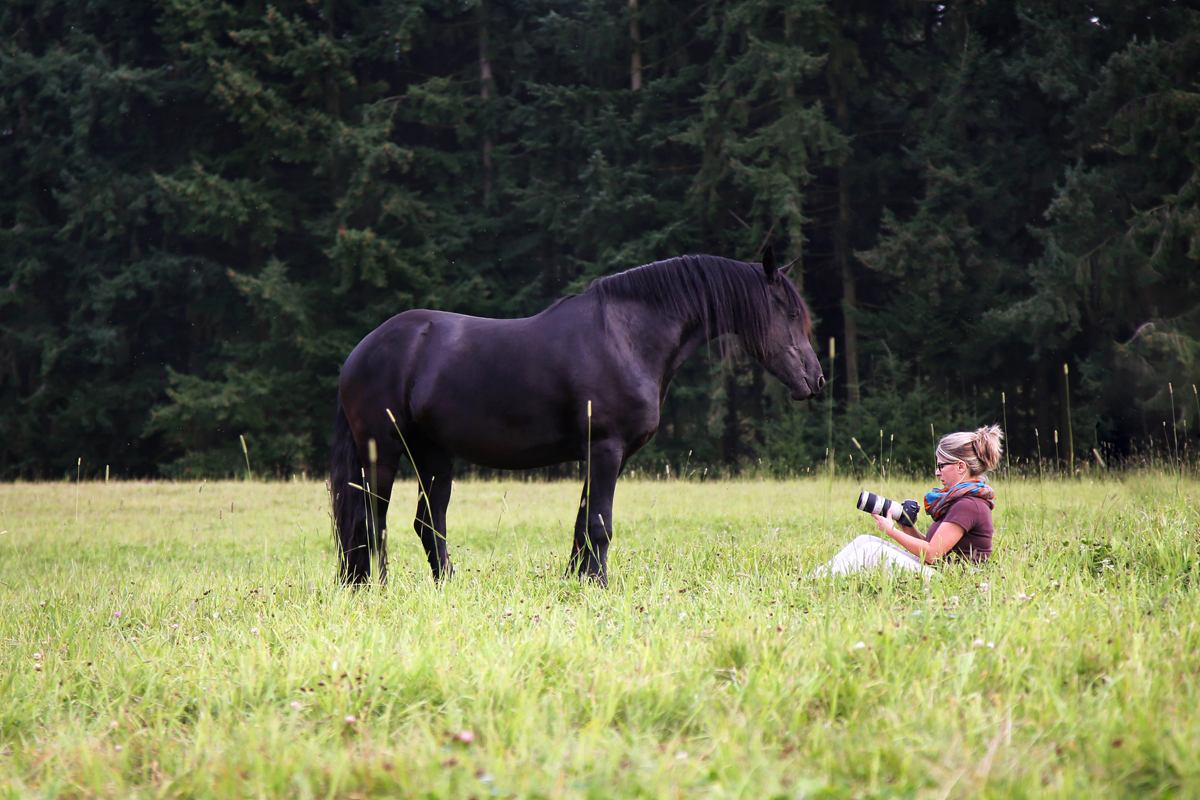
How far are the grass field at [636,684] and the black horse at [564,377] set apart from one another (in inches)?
20.1

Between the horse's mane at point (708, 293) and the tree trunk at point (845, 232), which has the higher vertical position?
the tree trunk at point (845, 232)

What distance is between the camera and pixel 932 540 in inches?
171

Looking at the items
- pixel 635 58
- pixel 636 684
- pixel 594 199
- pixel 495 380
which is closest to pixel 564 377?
pixel 495 380

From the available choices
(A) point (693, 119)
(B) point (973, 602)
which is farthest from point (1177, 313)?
(B) point (973, 602)

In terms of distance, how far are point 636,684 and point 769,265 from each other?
119 inches

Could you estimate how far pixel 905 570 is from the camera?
4246mm

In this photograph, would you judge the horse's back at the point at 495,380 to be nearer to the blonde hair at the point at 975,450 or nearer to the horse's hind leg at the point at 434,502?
the horse's hind leg at the point at 434,502

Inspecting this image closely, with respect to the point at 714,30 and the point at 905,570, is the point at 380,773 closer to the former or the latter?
the point at 905,570

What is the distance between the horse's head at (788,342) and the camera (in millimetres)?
5004

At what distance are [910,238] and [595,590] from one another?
14413 millimetres

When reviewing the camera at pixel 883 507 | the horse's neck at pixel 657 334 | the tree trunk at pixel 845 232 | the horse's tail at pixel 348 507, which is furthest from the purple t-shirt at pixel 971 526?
the tree trunk at pixel 845 232

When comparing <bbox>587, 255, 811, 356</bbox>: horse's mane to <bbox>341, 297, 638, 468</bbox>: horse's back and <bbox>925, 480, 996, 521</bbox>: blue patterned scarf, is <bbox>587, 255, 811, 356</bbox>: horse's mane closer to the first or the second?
<bbox>341, 297, 638, 468</bbox>: horse's back

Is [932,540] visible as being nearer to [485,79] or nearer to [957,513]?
[957,513]

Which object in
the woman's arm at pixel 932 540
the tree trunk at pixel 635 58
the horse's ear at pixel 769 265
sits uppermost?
the tree trunk at pixel 635 58
